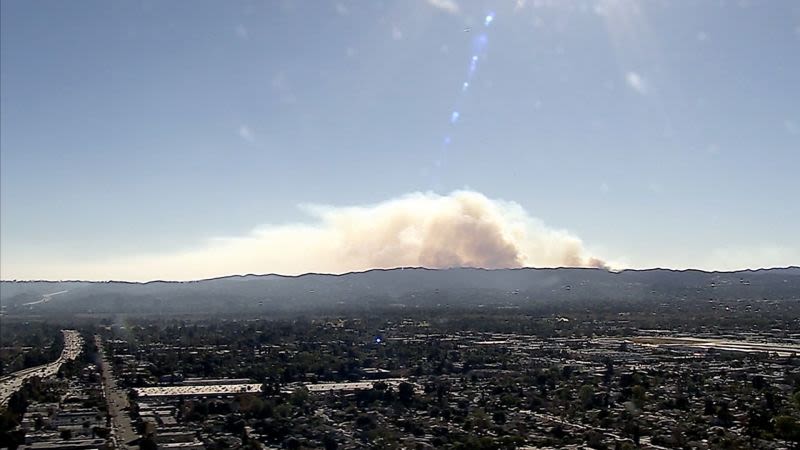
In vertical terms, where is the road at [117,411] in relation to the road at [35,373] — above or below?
below

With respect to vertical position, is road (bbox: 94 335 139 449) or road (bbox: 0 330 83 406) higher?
road (bbox: 0 330 83 406)

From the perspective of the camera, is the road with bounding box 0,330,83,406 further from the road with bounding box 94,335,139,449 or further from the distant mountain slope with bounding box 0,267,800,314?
the distant mountain slope with bounding box 0,267,800,314

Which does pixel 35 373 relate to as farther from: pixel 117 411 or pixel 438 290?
pixel 438 290

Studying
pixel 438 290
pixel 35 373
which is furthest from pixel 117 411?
pixel 438 290

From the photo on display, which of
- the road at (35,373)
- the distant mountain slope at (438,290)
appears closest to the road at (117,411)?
the road at (35,373)

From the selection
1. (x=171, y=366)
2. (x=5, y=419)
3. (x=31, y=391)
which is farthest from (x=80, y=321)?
(x=5, y=419)

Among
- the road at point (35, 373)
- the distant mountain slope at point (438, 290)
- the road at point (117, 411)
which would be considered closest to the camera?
the road at point (117, 411)

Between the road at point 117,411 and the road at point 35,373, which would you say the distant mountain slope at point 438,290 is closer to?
the road at point 35,373

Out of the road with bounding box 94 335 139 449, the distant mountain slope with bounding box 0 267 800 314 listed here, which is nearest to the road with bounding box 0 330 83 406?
the road with bounding box 94 335 139 449
